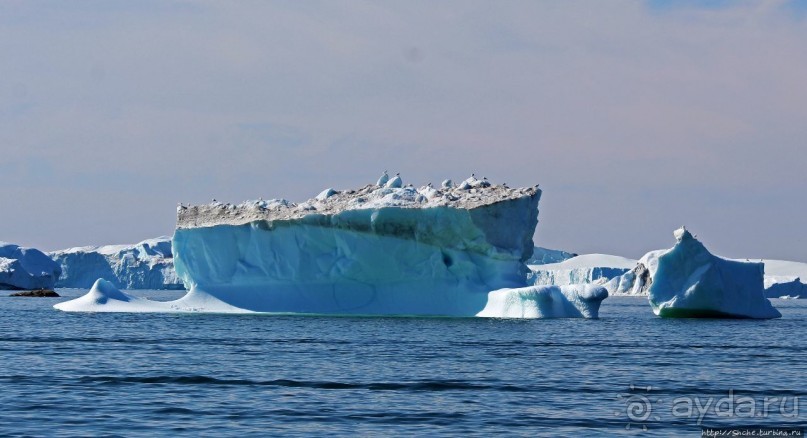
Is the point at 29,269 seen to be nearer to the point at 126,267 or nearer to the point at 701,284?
the point at 126,267

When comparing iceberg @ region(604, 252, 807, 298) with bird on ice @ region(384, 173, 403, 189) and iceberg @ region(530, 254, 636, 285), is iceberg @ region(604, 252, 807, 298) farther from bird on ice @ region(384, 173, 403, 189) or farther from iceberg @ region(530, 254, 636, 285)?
bird on ice @ region(384, 173, 403, 189)

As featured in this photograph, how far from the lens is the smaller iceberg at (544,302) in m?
34.2

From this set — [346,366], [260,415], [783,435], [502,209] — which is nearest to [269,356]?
[346,366]

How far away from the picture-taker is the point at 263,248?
120ft

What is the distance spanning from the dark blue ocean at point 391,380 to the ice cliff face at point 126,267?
5349cm

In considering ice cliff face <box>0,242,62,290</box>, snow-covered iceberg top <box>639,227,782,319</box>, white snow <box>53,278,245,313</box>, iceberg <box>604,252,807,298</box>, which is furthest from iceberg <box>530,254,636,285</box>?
white snow <box>53,278,245,313</box>

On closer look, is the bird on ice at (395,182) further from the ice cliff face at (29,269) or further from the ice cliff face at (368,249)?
the ice cliff face at (29,269)

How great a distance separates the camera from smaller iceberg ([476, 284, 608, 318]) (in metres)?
34.2

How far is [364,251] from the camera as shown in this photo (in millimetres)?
35344

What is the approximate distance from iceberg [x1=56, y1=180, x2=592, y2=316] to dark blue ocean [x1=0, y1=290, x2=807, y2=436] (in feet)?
10.8

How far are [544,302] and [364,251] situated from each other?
5556 mm

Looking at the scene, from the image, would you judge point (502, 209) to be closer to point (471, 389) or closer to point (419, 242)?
point (419, 242)

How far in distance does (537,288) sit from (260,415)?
20086 mm

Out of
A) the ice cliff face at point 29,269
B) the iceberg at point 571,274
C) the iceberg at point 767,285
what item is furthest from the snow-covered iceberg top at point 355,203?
the iceberg at point 571,274
